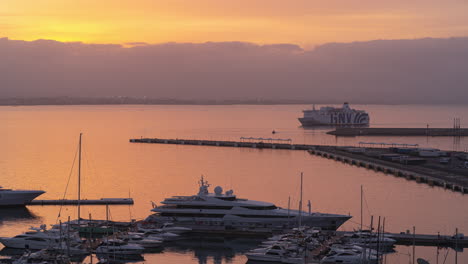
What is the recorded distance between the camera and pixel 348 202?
38.6 meters

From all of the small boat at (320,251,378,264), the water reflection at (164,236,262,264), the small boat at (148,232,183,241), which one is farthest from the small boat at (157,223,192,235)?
the small boat at (320,251,378,264)

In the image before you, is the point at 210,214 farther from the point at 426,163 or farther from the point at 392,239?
the point at 426,163

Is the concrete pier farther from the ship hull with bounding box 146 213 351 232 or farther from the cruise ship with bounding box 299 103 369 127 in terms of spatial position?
the cruise ship with bounding box 299 103 369 127

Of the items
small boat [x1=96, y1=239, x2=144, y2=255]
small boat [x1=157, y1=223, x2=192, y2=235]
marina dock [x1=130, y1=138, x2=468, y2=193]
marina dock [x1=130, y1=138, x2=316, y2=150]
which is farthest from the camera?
marina dock [x1=130, y1=138, x2=316, y2=150]

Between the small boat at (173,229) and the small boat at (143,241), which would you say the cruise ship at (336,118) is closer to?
the small boat at (173,229)

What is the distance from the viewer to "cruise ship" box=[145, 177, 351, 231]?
2902cm

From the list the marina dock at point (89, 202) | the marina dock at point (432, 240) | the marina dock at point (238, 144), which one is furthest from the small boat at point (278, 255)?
the marina dock at point (238, 144)

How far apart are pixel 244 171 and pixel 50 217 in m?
22.0

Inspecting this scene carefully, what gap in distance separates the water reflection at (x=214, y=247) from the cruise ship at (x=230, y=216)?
0.83 meters

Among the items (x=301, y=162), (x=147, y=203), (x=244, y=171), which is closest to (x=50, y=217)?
(x=147, y=203)

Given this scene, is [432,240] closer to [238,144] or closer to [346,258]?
[346,258]

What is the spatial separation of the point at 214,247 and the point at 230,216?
2039 millimetres

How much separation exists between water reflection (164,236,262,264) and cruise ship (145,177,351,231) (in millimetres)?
832

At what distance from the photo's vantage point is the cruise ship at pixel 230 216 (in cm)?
2902
